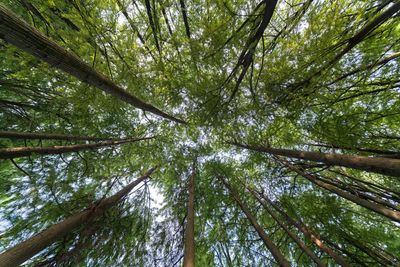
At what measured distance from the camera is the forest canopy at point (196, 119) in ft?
9.82

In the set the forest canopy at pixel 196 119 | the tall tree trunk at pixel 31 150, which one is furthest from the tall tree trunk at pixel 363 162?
the tall tree trunk at pixel 31 150

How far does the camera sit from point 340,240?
493 cm

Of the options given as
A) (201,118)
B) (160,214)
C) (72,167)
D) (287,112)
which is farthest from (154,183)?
(287,112)

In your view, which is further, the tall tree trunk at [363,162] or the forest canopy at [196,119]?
the forest canopy at [196,119]

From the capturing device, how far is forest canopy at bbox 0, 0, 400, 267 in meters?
2.99

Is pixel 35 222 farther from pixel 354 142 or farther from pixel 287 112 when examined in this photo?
pixel 354 142

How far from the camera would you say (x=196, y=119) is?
258 inches

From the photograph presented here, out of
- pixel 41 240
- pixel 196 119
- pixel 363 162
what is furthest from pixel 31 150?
pixel 363 162

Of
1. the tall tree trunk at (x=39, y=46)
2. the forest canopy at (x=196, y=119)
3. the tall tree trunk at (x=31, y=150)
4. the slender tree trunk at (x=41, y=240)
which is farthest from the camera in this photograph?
the tall tree trunk at (x=31, y=150)

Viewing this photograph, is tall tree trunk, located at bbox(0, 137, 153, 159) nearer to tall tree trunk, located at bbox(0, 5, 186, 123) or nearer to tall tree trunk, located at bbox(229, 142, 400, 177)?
tall tree trunk, located at bbox(0, 5, 186, 123)

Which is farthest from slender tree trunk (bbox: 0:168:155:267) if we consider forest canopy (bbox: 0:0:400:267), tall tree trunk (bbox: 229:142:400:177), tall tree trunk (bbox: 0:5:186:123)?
tall tree trunk (bbox: 229:142:400:177)

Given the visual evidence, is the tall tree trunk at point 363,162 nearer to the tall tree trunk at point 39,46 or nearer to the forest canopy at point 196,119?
the forest canopy at point 196,119

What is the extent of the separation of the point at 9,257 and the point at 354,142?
5.89 meters

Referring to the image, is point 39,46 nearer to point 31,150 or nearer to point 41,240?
point 41,240
